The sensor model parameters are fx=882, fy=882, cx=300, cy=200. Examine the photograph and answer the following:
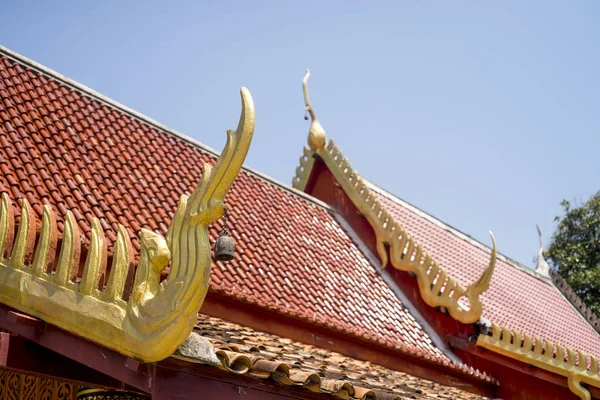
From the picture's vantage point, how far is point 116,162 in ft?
32.8

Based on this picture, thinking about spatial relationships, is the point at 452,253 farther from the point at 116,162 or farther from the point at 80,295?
the point at 80,295

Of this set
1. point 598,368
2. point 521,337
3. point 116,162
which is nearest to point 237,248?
point 116,162

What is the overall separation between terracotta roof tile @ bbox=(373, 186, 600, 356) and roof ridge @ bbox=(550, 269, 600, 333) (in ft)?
1.08

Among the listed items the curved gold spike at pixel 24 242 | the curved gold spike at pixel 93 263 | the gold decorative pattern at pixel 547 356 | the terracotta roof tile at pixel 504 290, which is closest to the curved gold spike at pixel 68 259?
the curved gold spike at pixel 93 263

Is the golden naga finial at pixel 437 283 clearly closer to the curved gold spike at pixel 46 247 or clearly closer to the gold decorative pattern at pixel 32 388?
the gold decorative pattern at pixel 32 388

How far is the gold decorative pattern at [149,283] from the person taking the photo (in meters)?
3.74

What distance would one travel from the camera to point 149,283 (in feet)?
12.9

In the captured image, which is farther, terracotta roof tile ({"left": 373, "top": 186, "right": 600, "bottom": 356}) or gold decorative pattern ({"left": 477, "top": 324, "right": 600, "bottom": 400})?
terracotta roof tile ({"left": 373, "top": 186, "right": 600, "bottom": 356})

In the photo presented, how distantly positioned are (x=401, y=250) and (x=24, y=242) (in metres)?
8.11

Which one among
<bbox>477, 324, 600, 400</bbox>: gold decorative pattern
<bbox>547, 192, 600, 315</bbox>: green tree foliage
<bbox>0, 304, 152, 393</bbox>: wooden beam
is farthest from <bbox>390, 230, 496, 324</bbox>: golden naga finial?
<bbox>547, 192, 600, 315</bbox>: green tree foliage

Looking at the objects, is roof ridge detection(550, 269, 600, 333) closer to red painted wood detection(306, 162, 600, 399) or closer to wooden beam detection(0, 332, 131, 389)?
→ red painted wood detection(306, 162, 600, 399)

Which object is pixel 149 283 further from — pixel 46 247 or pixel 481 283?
pixel 481 283

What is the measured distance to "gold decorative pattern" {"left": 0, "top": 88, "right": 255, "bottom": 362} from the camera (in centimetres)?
374

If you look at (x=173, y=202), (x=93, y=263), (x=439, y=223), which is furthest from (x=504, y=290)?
(x=93, y=263)
